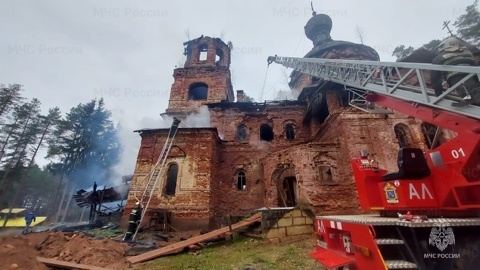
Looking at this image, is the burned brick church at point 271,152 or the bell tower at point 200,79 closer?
the burned brick church at point 271,152

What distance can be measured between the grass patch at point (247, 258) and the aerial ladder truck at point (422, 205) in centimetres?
174

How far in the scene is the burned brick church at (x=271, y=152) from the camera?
42.0 feet

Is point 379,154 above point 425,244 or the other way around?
above

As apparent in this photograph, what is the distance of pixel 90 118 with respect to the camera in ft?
123

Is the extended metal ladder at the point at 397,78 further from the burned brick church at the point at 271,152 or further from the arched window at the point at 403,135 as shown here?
the arched window at the point at 403,135

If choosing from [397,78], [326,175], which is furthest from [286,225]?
[397,78]

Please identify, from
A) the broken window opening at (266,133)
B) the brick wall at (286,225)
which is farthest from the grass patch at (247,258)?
the broken window opening at (266,133)

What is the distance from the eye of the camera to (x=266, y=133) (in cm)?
2080

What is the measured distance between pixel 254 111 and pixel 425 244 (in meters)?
17.8

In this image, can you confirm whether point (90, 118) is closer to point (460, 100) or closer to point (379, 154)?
point (379, 154)

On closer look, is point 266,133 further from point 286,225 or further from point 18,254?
point 18,254

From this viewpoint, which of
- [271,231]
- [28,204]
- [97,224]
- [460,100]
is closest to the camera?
[460,100]

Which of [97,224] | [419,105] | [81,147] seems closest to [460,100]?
[419,105]

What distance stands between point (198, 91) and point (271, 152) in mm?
13370
